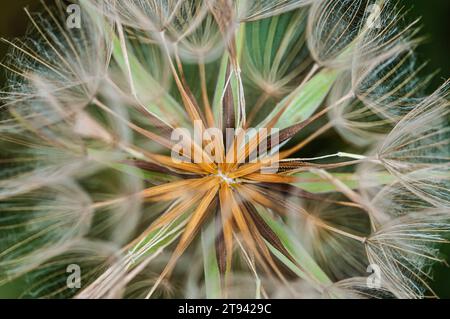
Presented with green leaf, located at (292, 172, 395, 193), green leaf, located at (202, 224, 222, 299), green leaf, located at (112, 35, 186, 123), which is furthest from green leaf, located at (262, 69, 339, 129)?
green leaf, located at (202, 224, 222, 299)

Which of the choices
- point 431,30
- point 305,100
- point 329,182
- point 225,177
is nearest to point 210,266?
point 225,177

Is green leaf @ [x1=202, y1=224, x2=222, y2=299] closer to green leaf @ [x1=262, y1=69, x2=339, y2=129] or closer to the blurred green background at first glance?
green leaf @ [x1=262, y1=69, x2=339, y2=129]

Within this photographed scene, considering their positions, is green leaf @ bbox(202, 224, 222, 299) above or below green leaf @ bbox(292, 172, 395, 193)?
below

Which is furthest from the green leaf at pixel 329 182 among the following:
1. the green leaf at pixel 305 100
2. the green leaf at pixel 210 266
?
the green leaf at pixel 210 266

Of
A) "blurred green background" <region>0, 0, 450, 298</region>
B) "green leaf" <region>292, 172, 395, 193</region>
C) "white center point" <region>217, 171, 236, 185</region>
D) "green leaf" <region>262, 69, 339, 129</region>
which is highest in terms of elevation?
"blurred green background" <region>0, 0, 450, 298</region>

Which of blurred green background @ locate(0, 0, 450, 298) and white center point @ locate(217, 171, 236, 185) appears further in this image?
blurred green background @ locate(0, 0, 450, 298)

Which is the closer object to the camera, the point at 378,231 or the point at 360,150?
the point at 378,231

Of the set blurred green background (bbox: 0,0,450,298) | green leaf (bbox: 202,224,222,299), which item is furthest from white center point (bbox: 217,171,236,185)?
blurred green background (bbox: 0,0,450,298)

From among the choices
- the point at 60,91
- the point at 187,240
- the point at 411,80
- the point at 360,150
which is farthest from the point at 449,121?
the point at 60,91
